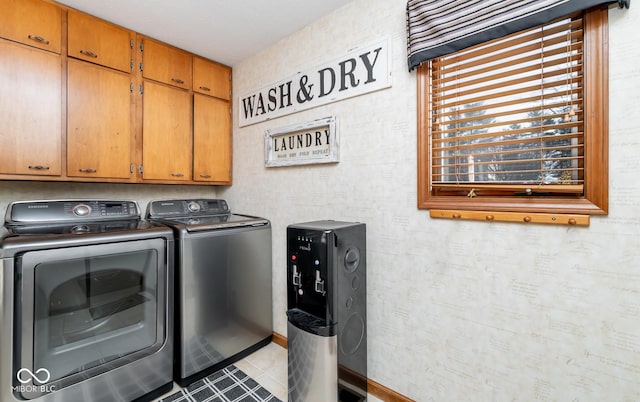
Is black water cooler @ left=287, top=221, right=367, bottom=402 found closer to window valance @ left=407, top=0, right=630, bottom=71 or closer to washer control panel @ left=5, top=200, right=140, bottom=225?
window valance @ left=407, top=0, right=630, bottom=71

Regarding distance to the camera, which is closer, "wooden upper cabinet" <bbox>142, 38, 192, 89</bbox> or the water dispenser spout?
the water dispenser spout

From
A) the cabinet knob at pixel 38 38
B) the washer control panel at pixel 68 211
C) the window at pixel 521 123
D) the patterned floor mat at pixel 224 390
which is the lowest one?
the patterned floor mat at pixel 224 390

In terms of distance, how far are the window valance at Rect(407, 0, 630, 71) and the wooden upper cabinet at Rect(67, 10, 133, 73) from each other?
1.99m

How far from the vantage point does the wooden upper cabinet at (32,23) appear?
1688 millimetres

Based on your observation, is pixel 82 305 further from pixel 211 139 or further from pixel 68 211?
pixel 211 139

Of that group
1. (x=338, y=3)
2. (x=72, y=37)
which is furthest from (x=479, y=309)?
(x=72, y=37)

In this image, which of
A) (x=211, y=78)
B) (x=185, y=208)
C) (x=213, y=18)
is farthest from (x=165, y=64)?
(x=185, y=208)

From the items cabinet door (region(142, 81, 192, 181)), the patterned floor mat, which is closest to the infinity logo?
the patterned floor mat

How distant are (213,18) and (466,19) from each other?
1.63m

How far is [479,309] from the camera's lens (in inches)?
56.1

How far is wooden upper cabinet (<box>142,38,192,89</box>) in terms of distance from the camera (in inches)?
88.9

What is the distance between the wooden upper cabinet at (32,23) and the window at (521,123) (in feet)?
7.43

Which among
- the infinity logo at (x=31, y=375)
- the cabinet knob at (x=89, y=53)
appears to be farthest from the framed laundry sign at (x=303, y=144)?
the infinity logo at (x=31, y=375)
